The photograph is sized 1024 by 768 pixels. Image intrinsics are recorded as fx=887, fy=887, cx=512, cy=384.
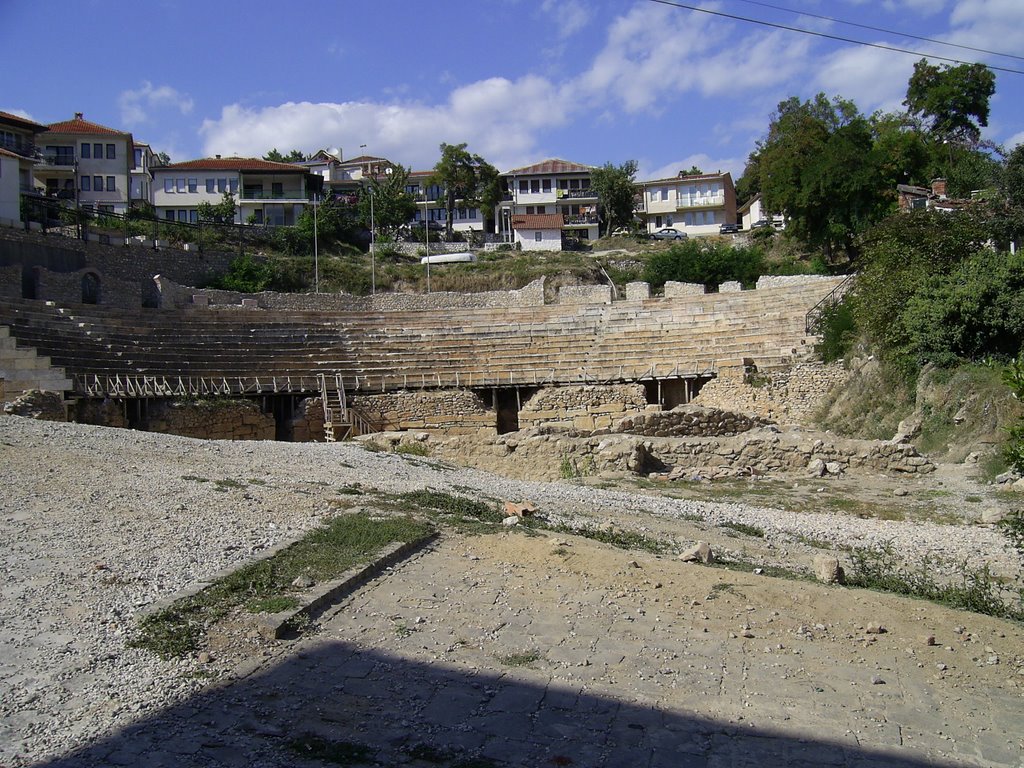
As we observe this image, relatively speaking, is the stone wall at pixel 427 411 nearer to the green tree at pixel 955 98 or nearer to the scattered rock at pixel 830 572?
the scattered rock at pixel 830 572

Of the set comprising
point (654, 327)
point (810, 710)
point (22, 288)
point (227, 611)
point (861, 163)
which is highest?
point (861, 163)


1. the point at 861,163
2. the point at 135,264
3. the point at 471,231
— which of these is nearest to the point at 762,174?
the point at 861,163

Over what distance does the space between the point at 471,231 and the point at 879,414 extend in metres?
43.3

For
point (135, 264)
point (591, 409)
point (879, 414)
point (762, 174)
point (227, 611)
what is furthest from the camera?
point (762, 174)

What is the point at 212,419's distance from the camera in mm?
23625

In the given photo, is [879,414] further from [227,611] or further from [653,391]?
[227,611]

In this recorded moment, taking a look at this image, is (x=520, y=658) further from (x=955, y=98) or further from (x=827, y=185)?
(x=955, y=98)

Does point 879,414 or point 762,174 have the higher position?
point 762,174

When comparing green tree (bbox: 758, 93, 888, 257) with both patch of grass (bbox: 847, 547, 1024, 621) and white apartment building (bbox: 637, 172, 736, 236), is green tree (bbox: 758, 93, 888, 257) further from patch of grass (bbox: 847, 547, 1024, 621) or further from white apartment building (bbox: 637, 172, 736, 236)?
patch of grass (bbox: 847, 547, 1024, 621)

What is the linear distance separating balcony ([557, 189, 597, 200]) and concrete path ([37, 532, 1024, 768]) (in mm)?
55996

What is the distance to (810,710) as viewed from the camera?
18.2 ft

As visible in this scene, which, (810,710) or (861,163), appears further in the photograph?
(861,163)

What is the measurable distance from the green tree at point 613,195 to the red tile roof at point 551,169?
69.0 inches

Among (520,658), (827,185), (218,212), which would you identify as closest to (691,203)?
(827,185)
